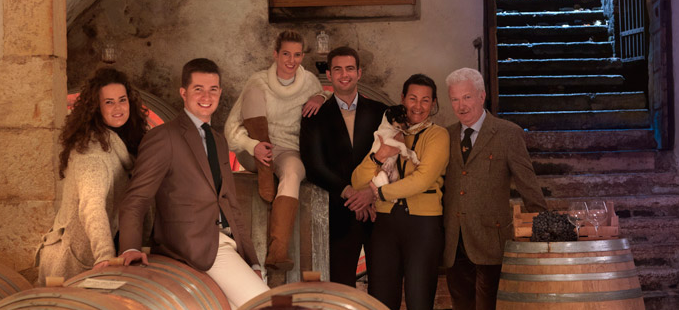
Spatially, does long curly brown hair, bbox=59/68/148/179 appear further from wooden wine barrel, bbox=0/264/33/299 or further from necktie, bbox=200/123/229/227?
wooden wine barrel, bbox=0/264/33/299

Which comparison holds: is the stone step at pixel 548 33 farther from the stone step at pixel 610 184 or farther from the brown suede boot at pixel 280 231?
the brown suede boot at pixel 280 231

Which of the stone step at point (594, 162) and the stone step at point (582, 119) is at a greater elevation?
the stone step at point (582, 119)

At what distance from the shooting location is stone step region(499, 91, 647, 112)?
7337mm

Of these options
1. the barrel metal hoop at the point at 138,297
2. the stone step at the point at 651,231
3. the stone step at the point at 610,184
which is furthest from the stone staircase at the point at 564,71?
the barrel metal hoop at the point at 138,297

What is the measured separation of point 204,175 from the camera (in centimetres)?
323

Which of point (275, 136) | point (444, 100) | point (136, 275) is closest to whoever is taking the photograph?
point (136, 275)

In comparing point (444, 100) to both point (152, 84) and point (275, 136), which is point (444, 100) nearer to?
point (152, 84)

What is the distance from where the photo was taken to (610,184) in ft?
20.7

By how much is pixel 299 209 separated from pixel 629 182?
3.43m

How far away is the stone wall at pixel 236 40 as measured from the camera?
24.4 feet

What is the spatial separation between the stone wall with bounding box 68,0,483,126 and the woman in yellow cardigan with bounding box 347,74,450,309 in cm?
363

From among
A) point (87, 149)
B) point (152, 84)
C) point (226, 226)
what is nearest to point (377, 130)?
point (226, 226)

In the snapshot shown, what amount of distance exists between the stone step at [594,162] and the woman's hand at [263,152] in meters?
3.25

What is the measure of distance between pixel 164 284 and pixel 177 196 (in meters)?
0.48
